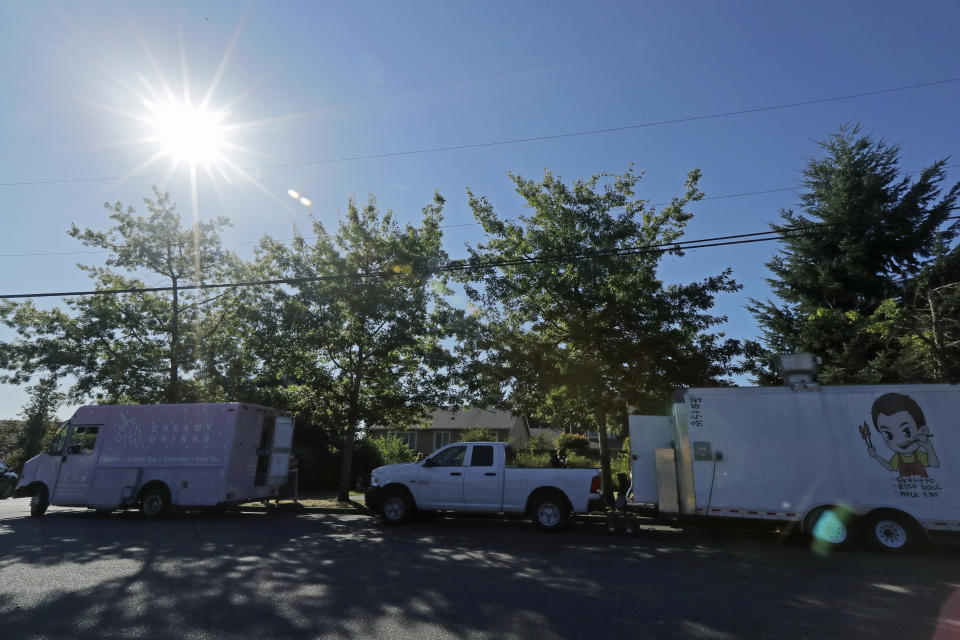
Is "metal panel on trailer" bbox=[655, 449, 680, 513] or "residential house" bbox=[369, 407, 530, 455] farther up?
"residential house" bbox=[369, 407, 530, 455]

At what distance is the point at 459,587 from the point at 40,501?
14.2m

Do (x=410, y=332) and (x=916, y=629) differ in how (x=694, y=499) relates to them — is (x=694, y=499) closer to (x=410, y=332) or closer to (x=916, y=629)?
(x=916, y=629)

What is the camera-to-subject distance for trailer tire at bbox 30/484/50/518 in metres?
13.1

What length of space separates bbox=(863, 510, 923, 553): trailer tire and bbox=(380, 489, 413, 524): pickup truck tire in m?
9.15

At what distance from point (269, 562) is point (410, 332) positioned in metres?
10.3

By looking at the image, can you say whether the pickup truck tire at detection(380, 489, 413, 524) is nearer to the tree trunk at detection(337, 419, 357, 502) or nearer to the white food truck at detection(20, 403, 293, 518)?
the white food truck at detection(20, 403, 293, 518)

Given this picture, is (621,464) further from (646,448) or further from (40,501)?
(40,501)

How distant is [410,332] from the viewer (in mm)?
16922

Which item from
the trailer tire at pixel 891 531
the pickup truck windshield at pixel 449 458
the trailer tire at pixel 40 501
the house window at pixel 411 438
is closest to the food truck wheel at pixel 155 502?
the trailer tire at pixel 40 501

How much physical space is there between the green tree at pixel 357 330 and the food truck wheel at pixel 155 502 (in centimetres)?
536

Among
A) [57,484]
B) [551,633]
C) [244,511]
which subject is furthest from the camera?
[244,511]

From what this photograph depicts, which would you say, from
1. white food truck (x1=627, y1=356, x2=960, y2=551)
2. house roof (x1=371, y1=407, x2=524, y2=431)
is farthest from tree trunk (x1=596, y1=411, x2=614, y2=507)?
house roof (x1=371, y1=407, x2=524, y2=431)

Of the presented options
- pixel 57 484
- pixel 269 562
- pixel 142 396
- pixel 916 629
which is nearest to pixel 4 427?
pixel 142 396

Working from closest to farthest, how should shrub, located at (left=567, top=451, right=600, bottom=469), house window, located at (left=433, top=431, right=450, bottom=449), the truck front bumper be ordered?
the truck front bumper < shrub, located at (left=567, top=451, right=600, bottom=469) < house window, located at (left=433, top=431, right=450, bottom=449)
